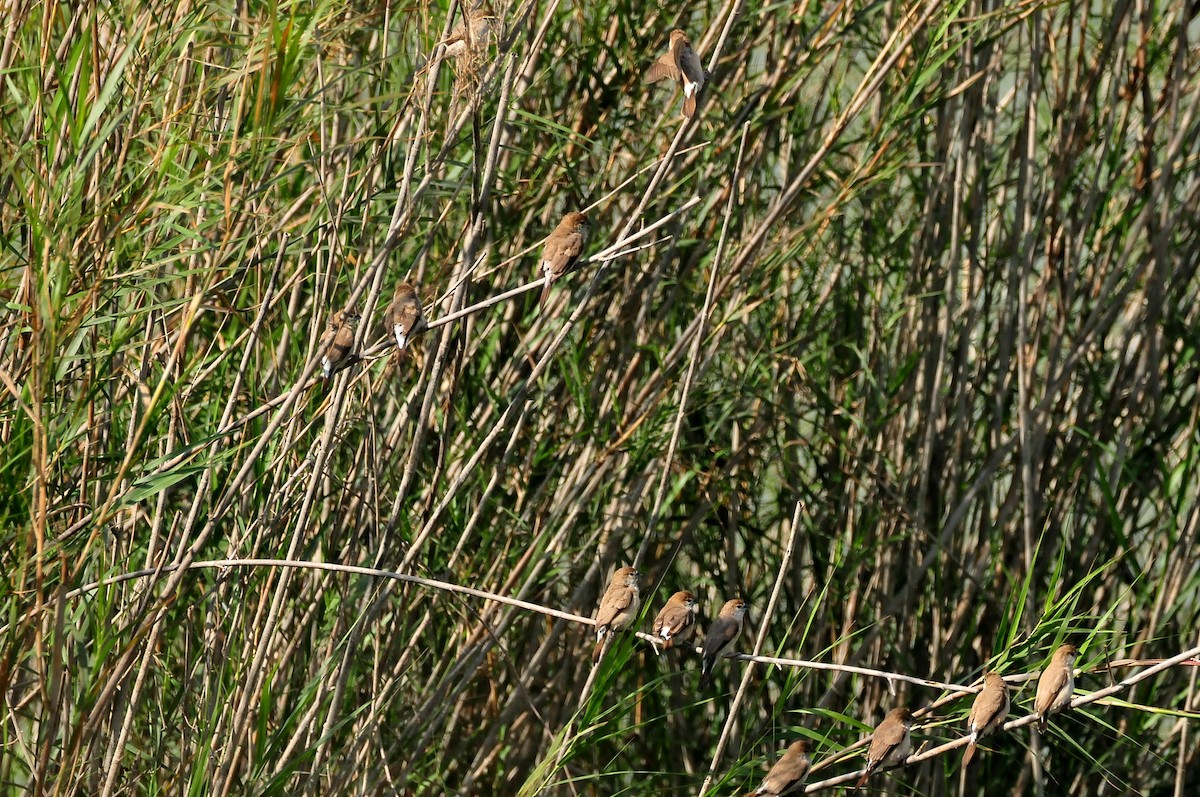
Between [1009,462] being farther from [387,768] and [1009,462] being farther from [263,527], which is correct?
[263,527]

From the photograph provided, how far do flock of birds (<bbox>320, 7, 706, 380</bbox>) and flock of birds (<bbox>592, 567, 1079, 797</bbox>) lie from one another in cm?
47

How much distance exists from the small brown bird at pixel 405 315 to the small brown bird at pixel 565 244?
197 millimetres

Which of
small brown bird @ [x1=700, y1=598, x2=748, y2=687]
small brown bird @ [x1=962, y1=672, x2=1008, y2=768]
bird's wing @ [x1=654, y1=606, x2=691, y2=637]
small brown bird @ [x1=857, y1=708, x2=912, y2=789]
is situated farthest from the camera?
bird's wing @ [x1=654, y1=606, x2=691, y2=637]

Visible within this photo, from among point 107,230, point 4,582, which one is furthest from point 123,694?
point 107,230

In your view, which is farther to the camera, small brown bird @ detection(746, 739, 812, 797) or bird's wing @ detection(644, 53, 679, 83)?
bird's wing @ detection(644, 53, 679, 83)

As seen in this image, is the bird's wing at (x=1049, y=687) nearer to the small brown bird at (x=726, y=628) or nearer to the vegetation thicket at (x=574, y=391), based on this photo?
the vegetation thicket at (x=574, y=391)

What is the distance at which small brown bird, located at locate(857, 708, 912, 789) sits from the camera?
1.83 metres

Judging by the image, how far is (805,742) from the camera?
2.04 meters

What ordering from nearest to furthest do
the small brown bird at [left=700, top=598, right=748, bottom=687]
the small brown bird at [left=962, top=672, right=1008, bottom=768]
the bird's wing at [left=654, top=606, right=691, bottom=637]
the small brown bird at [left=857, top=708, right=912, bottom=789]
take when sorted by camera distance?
the small brown bird at [left=962, top=672, right=1008, bottom=768] < the small brown bird at [left=857, top=708, right=912, bottom=789] < the small brown bird at [left=700, top=598, right=748, bottom=687] < the bird's wing at [left=654, top=606, right=691, bottom=637]

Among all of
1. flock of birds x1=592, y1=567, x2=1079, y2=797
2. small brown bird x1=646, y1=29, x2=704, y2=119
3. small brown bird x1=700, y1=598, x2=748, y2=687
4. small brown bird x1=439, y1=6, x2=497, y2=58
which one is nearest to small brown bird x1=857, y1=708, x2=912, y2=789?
flock of birds x1=592, y1=567, x2=1079, y2=797

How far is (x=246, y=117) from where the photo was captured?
6.21 ft

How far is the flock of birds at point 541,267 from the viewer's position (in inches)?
69.5

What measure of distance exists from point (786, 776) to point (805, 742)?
19cm

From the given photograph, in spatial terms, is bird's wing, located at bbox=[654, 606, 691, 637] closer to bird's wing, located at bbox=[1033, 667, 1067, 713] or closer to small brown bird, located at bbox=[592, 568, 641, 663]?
small brown bird, located at bbox=[592, 568, 641, 663]
